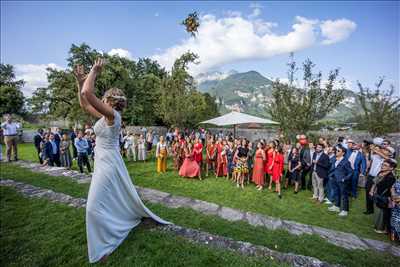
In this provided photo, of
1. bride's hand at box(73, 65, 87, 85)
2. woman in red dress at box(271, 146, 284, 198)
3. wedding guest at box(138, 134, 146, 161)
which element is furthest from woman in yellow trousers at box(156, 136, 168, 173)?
bride's hand at box(73, 65, 87, 85)

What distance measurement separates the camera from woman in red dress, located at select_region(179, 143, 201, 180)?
8.89m

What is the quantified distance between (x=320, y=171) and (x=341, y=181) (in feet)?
2.65

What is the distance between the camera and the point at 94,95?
1.97m

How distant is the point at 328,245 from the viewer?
153 inches

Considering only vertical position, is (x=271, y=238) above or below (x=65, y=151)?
below

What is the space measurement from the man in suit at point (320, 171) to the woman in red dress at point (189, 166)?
4.43 meters

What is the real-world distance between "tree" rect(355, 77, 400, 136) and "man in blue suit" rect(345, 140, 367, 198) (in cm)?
921

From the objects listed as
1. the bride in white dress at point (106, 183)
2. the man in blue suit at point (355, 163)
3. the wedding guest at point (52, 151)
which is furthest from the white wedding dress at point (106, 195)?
the wedding guest at point (52, 151)

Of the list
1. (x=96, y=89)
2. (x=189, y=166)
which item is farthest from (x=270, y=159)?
(x=96, y=89)

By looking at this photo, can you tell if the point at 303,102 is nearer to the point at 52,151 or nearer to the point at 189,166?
the point at 189,166

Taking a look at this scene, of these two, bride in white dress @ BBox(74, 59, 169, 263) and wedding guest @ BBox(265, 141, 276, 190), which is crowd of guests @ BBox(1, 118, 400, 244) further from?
bride in white dress @ BBox(74, 59, 169, 263)

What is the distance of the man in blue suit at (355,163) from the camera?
7.21 meters

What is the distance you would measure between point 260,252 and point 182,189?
4677 mm

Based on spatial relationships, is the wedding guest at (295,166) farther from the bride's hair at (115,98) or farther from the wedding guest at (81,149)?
the wedding guest at (81,149)
